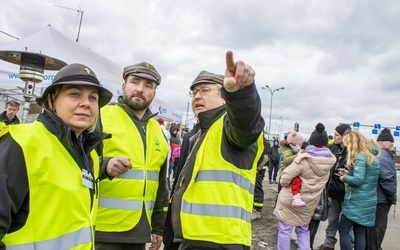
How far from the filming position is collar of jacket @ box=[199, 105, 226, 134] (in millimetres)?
2316

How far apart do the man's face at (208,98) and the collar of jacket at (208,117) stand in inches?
6.0

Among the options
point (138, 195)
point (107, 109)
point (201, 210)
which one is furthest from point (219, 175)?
point (107, 109)

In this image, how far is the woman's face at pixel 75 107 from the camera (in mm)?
1748

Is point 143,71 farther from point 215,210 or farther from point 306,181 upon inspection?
point 306,181

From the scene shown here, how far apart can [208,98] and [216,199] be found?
0.81 metres

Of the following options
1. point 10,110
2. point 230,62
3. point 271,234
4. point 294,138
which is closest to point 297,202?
point 294,138

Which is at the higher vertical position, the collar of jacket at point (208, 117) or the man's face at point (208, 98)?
the man's face at point (208, 98)

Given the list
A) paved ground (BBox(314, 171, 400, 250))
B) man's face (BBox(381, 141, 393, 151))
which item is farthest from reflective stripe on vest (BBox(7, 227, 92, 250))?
man's face (BBox(381, 141, 393, 151))

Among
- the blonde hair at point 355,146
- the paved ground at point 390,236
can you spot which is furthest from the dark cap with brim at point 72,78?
the paved ground at point 390,236

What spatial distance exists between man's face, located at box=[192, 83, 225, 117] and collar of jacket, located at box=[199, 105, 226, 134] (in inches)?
6.0

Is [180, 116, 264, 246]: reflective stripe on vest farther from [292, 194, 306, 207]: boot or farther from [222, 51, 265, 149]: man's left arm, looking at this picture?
[292, 194, 306, 207]: boot

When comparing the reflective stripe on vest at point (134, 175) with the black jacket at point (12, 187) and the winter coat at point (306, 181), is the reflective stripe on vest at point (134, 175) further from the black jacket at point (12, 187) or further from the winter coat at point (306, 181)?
the winter coat at point (306, 181)

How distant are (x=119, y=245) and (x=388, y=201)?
13.0 feet

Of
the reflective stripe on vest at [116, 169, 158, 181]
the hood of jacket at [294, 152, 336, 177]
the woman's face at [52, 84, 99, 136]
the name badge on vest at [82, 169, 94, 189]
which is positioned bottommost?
the reflective stripe on vest at [116, 169, 158, 181]
